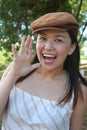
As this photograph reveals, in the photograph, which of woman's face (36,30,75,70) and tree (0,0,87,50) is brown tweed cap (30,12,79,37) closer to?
woman's face (36,30,75,70)

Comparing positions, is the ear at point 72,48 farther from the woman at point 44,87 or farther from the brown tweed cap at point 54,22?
the brown tweed cap at point 54,22

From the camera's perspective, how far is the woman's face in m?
2.17

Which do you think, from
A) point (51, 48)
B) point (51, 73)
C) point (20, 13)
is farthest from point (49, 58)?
point (20, 13)

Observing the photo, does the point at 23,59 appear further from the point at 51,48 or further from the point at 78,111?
the point at 78,111

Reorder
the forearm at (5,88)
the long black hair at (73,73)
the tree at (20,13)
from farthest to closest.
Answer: the tree at (20,13) < the long black hair at (73,73) < the forearm at (5,88)

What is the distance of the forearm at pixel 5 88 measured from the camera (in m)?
2.13

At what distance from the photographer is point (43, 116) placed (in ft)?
→ 7.06

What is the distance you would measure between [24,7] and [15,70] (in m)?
10.1

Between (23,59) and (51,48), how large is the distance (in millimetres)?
189

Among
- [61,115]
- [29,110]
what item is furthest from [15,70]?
[61,115]

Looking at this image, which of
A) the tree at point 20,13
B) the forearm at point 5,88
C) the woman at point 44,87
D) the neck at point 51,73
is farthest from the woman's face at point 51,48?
the tree at point 20,13

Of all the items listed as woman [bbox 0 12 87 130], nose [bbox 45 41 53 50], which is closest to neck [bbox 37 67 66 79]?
woman [bbox 0 12 87 130]

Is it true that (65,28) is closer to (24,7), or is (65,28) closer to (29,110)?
(29,110)

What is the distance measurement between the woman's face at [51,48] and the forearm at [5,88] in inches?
8.8
